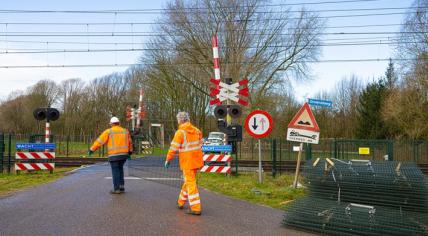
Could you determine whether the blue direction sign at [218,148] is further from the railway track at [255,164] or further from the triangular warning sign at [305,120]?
the triangular warning sign at [305,120]

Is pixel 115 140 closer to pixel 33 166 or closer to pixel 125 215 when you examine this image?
pixel 125 215

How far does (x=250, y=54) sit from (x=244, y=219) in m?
28.0

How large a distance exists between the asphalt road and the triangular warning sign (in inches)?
107

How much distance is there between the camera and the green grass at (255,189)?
9505mm

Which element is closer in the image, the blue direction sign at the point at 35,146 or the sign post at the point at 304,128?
the sign post at the point at 304,128

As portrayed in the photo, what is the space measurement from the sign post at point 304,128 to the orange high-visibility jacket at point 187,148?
3.97 metres

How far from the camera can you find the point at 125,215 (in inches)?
291

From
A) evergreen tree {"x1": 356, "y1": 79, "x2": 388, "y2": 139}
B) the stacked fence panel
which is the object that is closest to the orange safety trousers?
the stacked fence panel

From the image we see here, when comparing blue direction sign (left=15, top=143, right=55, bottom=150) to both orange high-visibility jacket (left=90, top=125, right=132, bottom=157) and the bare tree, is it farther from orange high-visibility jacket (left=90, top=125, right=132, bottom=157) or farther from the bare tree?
the bare tree

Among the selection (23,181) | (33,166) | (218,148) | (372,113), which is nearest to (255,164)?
(218,148)

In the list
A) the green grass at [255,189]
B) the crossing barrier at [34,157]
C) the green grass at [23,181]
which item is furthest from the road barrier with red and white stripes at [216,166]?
the crossing barrier at [34,157]

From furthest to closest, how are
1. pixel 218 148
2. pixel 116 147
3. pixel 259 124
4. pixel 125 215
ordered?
pixel 218 148 → pixel 259 124 → pixel 116 147 → pixel 125 215

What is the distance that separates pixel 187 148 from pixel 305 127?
14.2 feet

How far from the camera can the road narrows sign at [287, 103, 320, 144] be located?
11.0 meters
